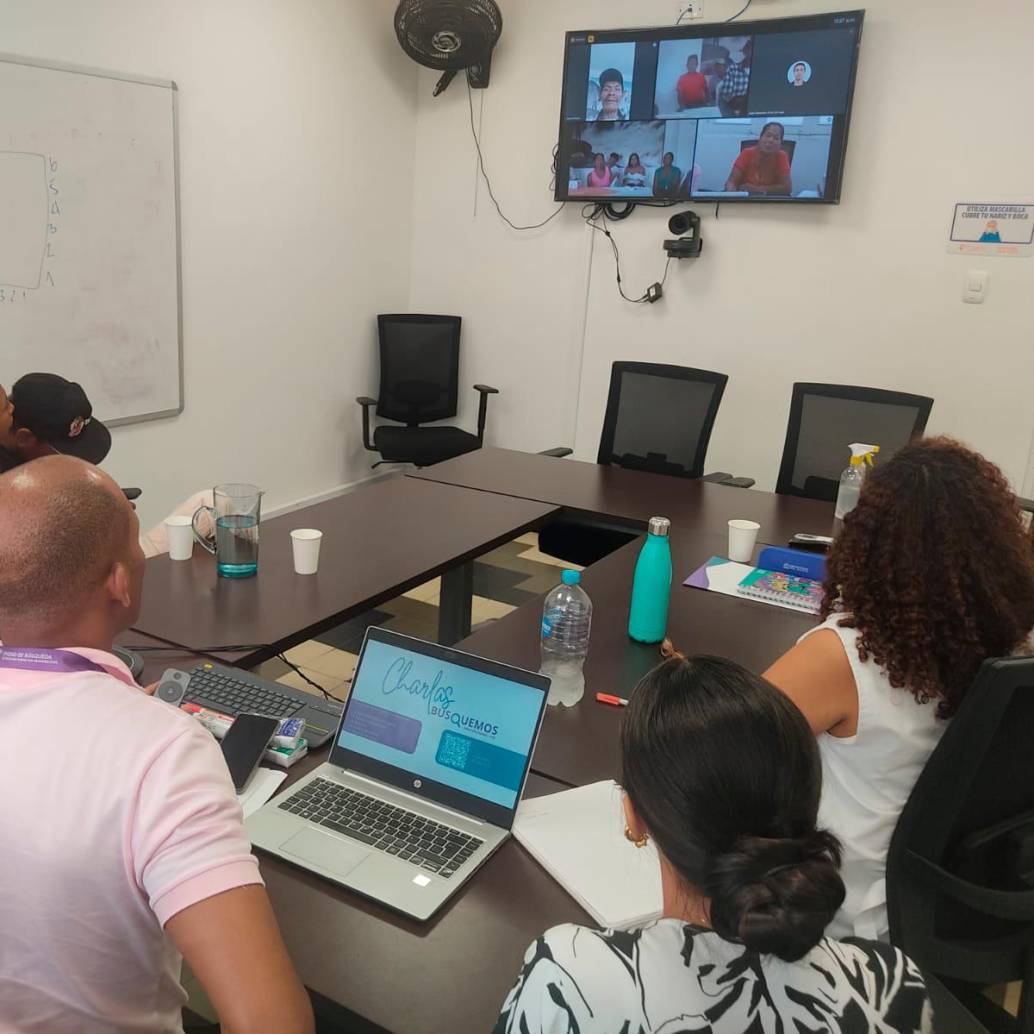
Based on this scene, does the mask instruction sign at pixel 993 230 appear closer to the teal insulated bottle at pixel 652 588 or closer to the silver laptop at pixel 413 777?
the teal insulated bottle at pixel 652 588

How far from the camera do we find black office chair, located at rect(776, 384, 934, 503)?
315 centimetres

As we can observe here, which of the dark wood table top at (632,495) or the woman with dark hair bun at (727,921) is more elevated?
the woman with dark hair bun at (727,921)

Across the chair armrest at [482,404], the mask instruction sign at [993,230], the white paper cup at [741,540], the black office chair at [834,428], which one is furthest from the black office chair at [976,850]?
the chair armrest at [482,404]

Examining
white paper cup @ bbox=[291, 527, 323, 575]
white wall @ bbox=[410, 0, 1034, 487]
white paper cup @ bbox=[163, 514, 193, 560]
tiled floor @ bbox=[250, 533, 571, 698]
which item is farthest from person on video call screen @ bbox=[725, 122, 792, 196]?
white paper cup @ bbox=[163, 514, 193, 560]

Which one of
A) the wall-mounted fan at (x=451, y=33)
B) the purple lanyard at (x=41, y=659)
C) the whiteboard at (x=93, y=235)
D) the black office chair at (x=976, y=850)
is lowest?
the black office chair at (x=976, y=850)

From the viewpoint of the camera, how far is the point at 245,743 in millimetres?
1330

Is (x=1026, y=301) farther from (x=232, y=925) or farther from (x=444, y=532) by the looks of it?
(x=232, y=925)

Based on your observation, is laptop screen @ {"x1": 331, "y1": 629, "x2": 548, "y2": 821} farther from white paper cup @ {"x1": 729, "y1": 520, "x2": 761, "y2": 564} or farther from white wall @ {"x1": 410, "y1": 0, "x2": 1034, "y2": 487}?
white wall @ {"x1": 410, "y1": 0, "x2": 1034, "y2": 487}

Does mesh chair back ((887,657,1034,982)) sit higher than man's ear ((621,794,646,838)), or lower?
lower

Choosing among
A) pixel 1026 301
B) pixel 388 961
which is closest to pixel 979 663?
pixel 388 961

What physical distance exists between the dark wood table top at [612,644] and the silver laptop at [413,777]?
0.18 metres

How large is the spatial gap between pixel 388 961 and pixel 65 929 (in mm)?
333

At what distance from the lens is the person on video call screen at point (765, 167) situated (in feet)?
13.4

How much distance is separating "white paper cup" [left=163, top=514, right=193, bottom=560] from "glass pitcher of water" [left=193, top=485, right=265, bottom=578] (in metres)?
0.10
